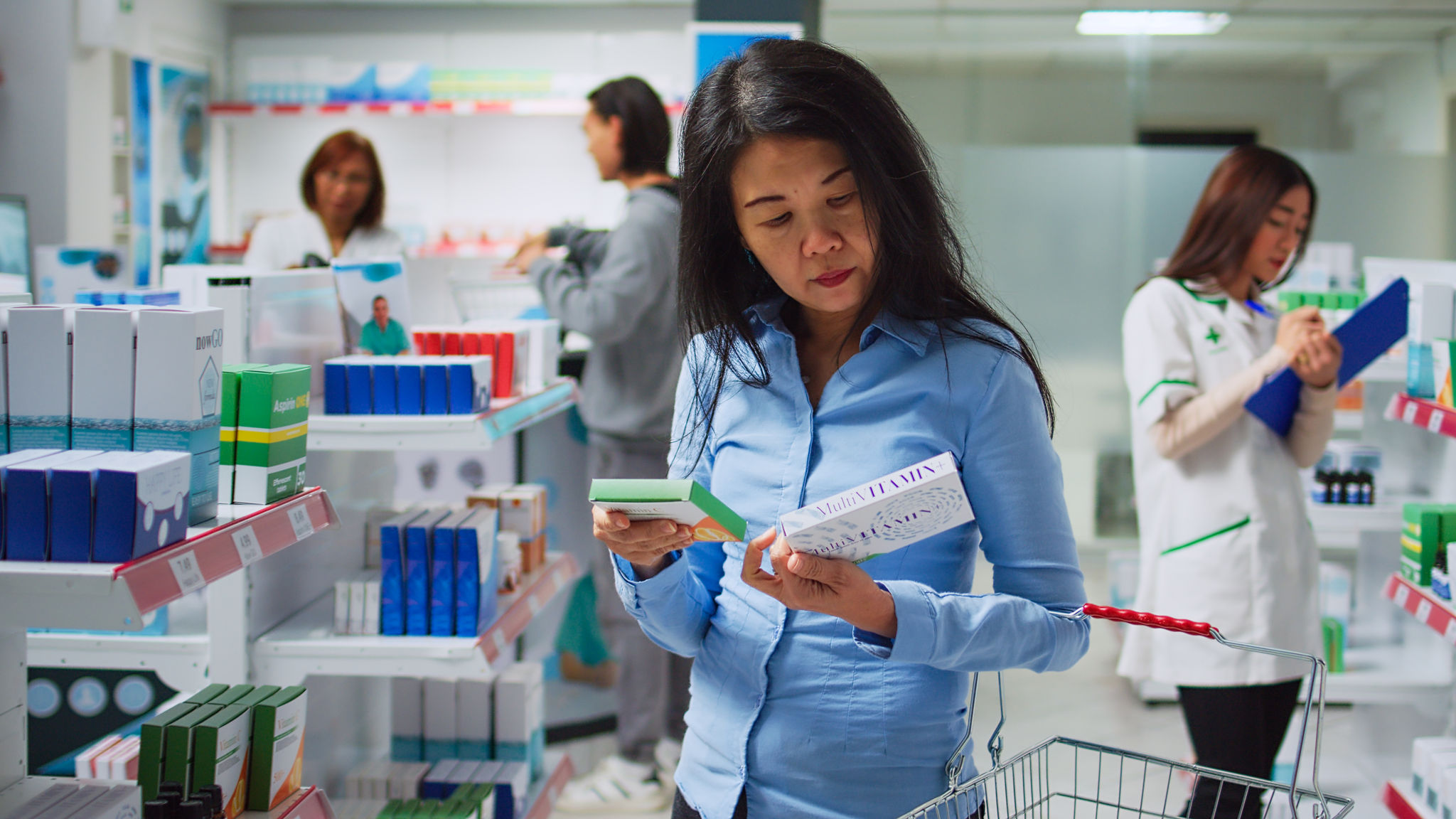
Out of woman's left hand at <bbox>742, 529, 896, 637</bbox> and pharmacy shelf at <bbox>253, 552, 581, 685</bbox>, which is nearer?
woman's left hand at <bbox>742, 529, 896, 637</bbox>

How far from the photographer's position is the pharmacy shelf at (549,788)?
2510 mm

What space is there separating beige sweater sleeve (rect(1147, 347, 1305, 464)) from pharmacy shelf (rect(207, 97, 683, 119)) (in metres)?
4.57

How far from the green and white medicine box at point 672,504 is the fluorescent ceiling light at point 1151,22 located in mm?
6181

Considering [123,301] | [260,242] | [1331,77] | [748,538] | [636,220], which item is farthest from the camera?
[1331,77]

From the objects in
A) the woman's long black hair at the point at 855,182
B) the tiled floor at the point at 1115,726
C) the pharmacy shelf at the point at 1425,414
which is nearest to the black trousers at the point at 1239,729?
the pharmacy shelf at the point at 1425,414

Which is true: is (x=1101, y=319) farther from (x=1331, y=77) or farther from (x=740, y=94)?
(x=740, y=94)

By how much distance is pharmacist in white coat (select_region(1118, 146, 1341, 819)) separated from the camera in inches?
92.4

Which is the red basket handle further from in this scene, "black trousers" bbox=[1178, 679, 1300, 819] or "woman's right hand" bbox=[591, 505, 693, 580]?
"black trousers" bbox=[1178, 679, 1300, 819]

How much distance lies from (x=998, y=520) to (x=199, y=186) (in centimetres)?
686

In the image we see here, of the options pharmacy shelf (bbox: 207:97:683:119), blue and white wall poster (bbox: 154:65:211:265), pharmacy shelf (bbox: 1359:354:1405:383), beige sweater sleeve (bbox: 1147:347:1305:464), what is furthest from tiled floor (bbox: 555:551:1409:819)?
blue and white wall poster (bbox: 154:65:211:265)

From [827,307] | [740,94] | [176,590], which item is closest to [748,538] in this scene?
[827,307]

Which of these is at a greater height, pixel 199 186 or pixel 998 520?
pixel 199 186

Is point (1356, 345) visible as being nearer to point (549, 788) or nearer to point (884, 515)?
point (884, 515)

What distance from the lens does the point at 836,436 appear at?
1.32 metres
